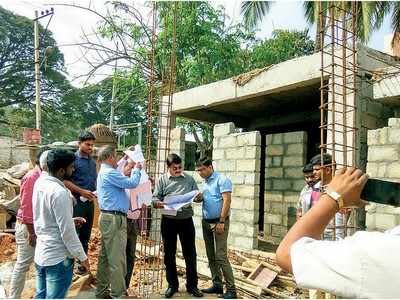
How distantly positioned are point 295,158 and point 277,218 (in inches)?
49.1

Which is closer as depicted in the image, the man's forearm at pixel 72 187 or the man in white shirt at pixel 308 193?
the man in white shirt at pixel 308 193

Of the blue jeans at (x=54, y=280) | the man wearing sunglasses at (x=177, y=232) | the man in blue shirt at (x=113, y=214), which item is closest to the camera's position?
the blue jeans at (x=54, y=280)

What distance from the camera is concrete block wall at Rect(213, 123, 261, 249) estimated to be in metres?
6.60

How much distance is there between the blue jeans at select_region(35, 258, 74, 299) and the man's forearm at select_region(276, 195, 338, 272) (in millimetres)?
2528

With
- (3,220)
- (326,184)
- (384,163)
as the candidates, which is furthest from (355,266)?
(3,220)

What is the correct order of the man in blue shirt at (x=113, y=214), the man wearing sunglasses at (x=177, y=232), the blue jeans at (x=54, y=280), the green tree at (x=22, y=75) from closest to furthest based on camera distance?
the blue jeans at (x=54, y=280) < the man in blue shirt at (x=113, y=214) < the man wearing sunglasses at (x=177, y=232) < the green tree at (x=22, y=75)

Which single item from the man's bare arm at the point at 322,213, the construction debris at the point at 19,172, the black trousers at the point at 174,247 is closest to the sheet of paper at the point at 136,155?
the black trousers at the point at 174,247

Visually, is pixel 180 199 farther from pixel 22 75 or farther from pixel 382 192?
pixel 22 75

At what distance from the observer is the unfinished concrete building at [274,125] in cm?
535

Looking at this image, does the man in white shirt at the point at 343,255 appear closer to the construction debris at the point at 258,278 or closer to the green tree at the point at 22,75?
the construction debris at the point at 258,278

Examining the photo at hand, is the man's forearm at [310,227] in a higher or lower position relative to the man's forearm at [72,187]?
higher

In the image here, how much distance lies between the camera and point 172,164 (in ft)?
17.3

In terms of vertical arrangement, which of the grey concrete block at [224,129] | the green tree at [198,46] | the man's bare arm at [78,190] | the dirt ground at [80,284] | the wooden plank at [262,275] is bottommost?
the dirt ground at [80,284]

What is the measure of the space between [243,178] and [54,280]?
3988 millimetres
